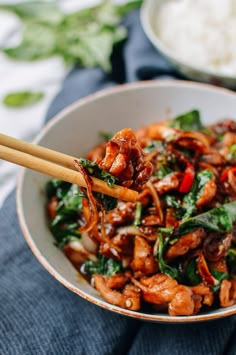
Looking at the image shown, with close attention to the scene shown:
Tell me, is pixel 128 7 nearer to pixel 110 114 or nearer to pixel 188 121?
pixel 110 114

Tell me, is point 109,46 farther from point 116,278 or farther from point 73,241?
point 116,278

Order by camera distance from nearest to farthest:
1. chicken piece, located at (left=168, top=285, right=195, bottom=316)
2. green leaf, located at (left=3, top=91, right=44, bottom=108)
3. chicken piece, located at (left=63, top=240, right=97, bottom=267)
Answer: chicken piece, located at (left=168, top=285, right=195, bottom=316)
chicken piece, located at (left=63, top=240, right=97, bottom=267)
green leaf, located at (left=3, top=91, right=44, bottom=108)

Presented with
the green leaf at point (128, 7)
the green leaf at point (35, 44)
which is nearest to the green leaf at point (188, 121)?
the green leaf at point (35, 44)

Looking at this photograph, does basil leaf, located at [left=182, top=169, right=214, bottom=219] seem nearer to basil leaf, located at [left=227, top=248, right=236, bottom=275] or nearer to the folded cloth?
basil leaf, located at [left=227, top=248, right=236, bottom=275]

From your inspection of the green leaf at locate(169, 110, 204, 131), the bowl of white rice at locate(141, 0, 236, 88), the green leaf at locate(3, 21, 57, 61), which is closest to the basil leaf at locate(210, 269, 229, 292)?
the green leaf at locate(169, 110, 204, 131)

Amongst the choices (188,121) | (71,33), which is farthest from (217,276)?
(71,33)

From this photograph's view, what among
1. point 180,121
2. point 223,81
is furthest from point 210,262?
point 223,81
